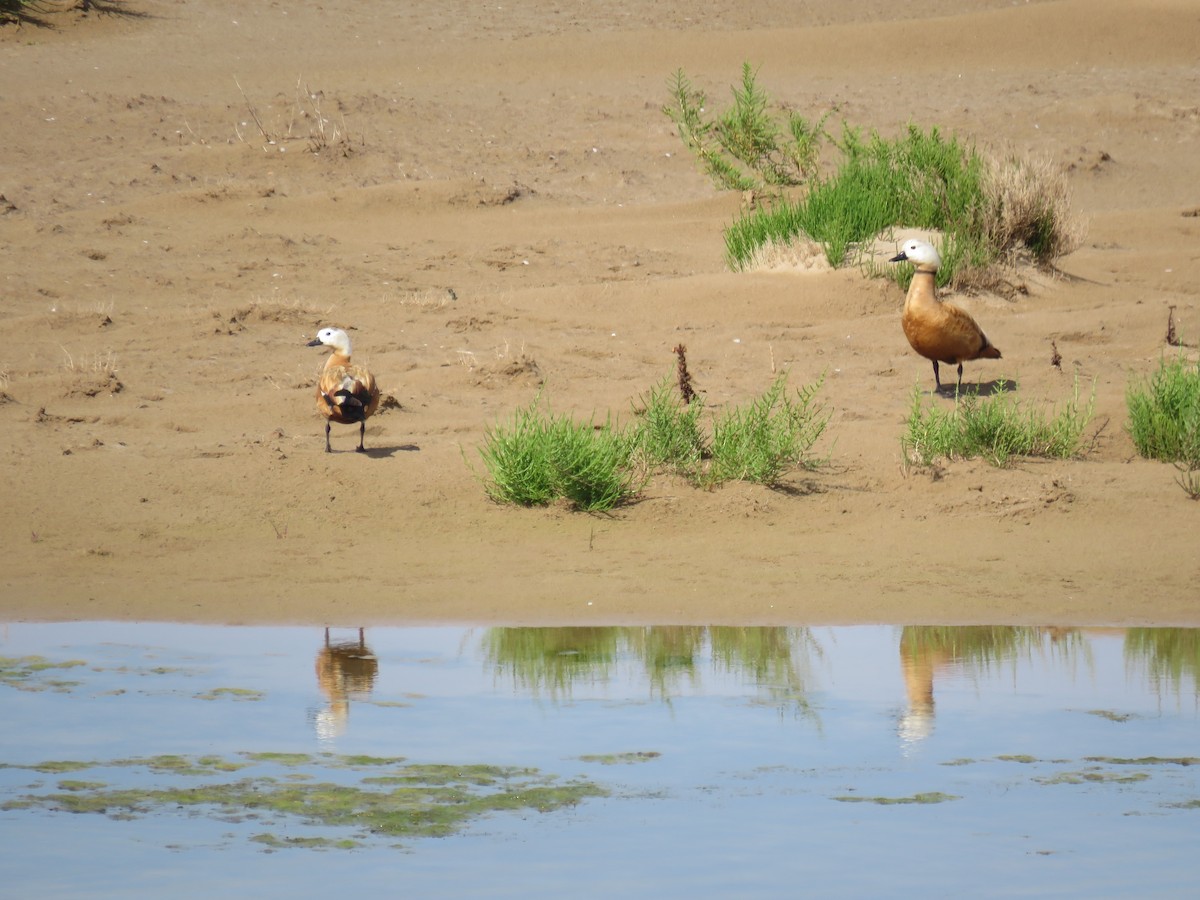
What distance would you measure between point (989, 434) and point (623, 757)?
5.13 metres

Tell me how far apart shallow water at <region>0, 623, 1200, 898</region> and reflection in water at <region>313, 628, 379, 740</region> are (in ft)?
0.06

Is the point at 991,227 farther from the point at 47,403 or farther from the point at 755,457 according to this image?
the point at 47,403

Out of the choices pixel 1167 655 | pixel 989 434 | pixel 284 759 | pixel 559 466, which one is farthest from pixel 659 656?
pixel 989 434

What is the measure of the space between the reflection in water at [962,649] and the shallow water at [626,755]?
0.07 ft

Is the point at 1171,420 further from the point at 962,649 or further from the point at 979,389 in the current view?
the point at 962,649


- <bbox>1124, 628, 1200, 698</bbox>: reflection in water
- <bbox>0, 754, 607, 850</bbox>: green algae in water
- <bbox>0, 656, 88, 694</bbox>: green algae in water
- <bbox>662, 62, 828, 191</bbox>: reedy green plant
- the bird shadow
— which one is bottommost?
<bbox>0, 754, 607, 850</bbox>: green algae in water

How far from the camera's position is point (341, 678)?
6379 mm

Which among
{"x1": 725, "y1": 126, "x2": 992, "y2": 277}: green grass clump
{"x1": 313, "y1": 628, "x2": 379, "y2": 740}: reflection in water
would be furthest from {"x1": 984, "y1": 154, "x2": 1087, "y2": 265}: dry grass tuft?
{"x1": 313, "y1": 628, "x2": 379, "y2": 740}: reflection in water

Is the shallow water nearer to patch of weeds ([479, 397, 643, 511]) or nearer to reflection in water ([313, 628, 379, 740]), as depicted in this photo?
reflection in water ([313, 628, 379, 740])

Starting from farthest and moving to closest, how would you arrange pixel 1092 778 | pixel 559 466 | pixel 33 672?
pixel 559 466 → pixel 33 672 → pixel 1092 778

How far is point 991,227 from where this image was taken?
47.8ft

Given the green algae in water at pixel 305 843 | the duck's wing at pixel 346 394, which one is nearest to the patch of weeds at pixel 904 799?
the green algae in water at pixel 305 843

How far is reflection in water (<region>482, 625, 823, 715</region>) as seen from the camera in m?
6.30

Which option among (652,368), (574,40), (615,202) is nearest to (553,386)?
(652,368)
